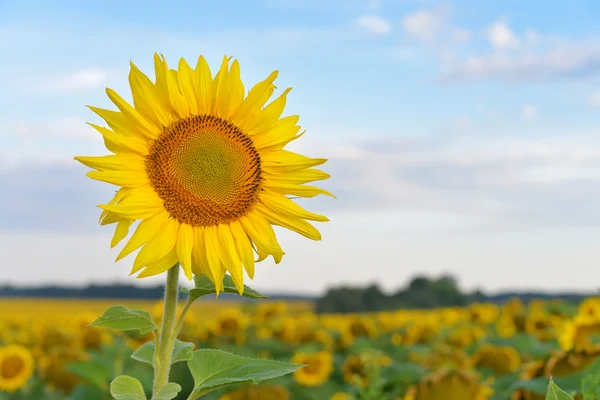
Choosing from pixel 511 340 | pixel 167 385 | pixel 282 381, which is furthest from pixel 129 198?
pixel 511 340

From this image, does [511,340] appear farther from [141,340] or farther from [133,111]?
[133,111]

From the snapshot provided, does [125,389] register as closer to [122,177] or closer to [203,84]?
[122,177]

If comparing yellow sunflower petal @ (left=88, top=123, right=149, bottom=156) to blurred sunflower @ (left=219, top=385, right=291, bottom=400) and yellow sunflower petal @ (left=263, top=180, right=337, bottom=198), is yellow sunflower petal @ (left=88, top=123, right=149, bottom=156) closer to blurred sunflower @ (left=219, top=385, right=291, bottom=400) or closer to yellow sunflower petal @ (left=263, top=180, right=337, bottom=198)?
yellow sunflower petal @ (left=263, top=180, right=337, bottom=198)

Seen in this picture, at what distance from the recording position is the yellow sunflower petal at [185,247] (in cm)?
205

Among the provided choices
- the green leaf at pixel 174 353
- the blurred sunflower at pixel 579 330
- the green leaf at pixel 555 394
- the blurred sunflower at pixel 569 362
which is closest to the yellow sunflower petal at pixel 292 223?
the green leaf at pixel 174 353

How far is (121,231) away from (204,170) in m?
0.30

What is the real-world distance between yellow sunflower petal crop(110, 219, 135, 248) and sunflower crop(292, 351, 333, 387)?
465 centimetres

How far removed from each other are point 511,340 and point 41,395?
4.60 metres

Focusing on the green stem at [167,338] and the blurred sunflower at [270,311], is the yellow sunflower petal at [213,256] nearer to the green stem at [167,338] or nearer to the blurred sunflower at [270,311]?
the green stem at [167,338]

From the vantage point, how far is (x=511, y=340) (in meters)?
7.18

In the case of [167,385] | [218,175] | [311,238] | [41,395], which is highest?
[218,175]

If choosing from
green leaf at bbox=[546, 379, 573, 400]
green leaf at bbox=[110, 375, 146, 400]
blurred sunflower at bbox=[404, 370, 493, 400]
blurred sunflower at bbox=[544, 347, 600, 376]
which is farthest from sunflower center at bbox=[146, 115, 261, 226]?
blurred sunflower at bbox=[404, 370, 493, 400]

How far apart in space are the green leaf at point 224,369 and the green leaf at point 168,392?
144mm

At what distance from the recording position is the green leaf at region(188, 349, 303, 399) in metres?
2.00
